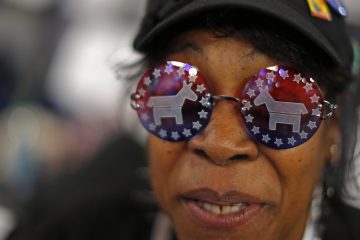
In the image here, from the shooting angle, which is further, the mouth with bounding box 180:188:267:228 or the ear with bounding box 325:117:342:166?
the ear with bounding box 325:117:342:166

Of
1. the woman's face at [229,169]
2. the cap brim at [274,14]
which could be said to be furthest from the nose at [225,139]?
the cap brim at [274,14]

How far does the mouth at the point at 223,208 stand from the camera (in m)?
1.50

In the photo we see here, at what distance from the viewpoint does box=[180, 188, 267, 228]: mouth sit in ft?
4.93

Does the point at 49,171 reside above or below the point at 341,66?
below

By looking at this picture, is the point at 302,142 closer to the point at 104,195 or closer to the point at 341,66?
the point at 341,66

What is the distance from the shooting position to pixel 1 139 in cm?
407

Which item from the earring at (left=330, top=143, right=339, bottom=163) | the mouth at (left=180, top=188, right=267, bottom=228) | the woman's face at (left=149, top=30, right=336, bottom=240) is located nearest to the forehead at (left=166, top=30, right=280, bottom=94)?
the woman's face at (left=149, top=30, right=336, bottom=240)

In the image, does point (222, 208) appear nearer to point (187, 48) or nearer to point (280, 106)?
point (280, 106)

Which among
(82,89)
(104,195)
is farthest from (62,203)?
(82,89)

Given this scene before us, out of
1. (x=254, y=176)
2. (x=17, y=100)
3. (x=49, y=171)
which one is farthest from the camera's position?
(x=17, y=100)

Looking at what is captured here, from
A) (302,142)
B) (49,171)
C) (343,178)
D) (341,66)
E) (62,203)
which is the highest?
(341,66)

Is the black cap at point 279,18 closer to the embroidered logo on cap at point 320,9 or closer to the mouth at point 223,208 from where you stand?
the embroidered logo on cap at point 320,9

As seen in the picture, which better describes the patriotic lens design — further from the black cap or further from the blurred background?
the blurred background

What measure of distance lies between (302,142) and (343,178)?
562 millimetres
